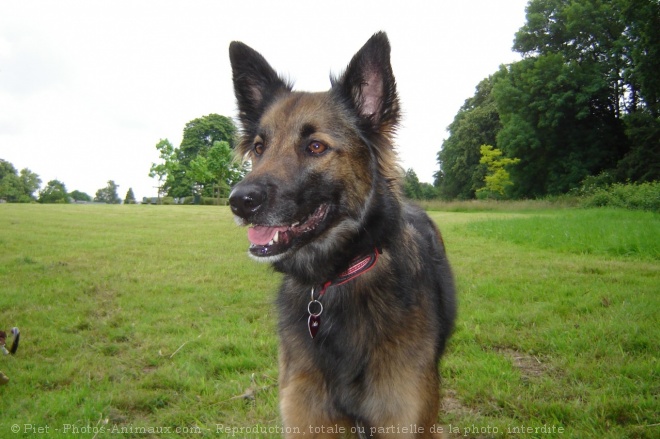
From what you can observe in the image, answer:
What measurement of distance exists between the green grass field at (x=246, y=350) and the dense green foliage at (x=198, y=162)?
1532 inches

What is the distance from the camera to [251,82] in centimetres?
344

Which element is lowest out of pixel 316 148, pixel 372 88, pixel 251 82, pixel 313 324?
pixel 313 324

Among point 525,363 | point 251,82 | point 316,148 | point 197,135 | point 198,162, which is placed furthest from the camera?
point 197,135

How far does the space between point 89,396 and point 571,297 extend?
5716mm

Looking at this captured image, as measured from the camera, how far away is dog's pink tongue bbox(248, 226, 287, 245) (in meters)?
2.47

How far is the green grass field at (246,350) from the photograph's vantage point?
3.19 m

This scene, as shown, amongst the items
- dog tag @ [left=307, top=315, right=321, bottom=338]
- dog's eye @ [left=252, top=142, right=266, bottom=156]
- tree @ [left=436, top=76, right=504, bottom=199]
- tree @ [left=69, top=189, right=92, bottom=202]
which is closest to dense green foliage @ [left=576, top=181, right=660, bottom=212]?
dog's eye @ [left=252, top=142, right=266, bottom=156]

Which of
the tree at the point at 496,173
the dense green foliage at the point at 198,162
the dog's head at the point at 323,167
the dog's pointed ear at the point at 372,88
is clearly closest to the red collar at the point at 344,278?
the dog's head at the point at 323,167

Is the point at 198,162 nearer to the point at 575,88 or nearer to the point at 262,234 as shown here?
the point at 575,88

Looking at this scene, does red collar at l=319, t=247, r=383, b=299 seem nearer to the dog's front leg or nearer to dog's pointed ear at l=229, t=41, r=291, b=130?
the dog's front leg

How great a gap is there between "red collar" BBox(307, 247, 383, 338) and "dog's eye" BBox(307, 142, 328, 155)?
0.70 metres

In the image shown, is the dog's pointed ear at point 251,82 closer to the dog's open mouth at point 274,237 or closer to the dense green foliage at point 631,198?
the dog's open mouth at point 274,237

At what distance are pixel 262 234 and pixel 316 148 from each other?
2.19 feet

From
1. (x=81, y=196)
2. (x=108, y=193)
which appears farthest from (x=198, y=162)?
(x=81, y=196)
